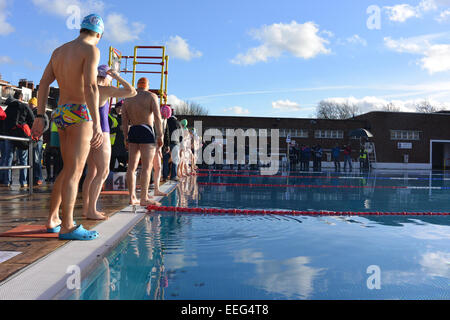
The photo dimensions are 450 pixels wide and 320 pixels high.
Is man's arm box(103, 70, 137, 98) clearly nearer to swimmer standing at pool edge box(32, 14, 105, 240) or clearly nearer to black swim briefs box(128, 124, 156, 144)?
swimmer standing at pool edge box(32, 14, 105, 240)

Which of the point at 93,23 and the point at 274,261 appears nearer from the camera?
the point at 274,261

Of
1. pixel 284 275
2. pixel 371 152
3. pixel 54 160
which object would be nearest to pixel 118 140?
pixel 54 160

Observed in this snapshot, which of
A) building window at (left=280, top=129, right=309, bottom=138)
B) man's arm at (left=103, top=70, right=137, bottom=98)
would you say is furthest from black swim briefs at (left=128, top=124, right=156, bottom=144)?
building window at (left=280, top=129, right=309, bottom=138)

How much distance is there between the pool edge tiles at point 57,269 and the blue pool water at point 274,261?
90 mm

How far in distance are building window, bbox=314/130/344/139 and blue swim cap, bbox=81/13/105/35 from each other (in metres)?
39.2

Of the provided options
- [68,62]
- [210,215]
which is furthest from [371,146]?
[68,62]

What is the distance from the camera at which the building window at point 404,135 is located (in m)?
41.3

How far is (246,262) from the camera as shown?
9.80ft

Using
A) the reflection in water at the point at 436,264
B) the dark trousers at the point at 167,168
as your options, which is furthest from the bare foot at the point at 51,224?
the dark trousers at the point at 167,168

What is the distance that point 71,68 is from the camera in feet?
10.9

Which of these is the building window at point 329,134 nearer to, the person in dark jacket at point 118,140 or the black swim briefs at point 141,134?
the person in dark jacket at point 118,140

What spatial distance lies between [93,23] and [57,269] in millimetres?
2121

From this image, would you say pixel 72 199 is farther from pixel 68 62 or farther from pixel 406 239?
pixel 406 239

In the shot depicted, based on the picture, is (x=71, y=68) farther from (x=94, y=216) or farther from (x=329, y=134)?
(x=329, y=134)
